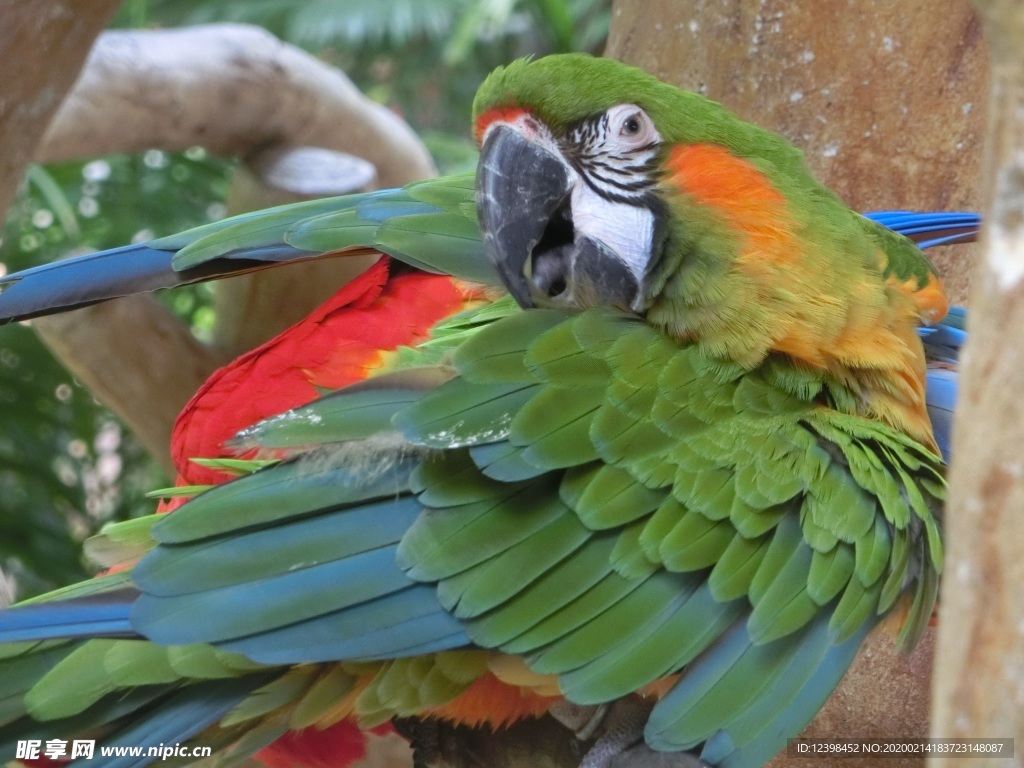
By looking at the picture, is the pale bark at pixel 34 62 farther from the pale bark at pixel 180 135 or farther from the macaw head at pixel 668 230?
the pale bark at pixel 180 135

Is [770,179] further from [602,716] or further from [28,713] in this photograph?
[28,713]

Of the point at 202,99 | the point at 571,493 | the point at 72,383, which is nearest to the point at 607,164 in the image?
the point at 571,493

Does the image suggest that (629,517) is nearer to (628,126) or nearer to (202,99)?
(628,126)

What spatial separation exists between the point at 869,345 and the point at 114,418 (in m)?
2.08

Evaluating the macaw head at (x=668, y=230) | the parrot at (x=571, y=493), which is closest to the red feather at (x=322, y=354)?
the parrot at (x=571, y=493)

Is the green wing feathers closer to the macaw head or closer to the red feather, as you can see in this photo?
the macaw head

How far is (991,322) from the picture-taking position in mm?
404

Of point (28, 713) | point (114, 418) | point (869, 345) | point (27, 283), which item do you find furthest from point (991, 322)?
point (114, 418)

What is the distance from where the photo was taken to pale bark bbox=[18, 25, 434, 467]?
1851mm

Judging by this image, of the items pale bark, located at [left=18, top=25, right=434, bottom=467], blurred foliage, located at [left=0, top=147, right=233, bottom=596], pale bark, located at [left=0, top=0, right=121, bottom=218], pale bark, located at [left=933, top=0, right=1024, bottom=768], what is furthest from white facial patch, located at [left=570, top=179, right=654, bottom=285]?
blurred foliage, located at [left=0, top=147, right=233, bottom=596]

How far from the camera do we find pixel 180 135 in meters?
1.98

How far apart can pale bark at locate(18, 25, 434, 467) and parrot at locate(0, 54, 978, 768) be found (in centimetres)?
94

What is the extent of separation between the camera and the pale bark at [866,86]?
1.33 metres

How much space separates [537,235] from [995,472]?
0.54 meters
